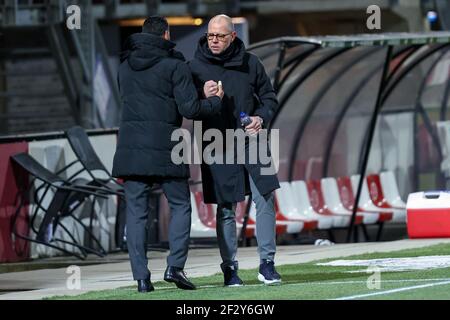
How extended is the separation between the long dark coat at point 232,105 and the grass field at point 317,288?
0.77m

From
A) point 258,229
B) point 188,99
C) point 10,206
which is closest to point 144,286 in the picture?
point 258,229

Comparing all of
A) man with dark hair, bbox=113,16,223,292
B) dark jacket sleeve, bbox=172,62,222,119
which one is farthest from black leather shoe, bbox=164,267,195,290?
dark jacket sleeve, bbox=172,62,222,119

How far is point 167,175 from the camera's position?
12.9m

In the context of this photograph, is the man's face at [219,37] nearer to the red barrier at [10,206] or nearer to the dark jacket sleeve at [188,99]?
the dark jacket sleeve at [188,99]

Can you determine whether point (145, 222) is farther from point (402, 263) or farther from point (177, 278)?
point (402, 263)

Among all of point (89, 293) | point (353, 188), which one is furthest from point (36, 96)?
point (89, 293)

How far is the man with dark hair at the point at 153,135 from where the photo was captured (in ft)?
42.5

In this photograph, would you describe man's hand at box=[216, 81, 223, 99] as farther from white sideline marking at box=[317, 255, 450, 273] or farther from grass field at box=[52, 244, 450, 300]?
white sideline marking at box=[317, 255, 450, 273]

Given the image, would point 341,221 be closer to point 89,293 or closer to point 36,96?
point 36,96

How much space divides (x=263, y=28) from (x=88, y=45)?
1195 centimetres

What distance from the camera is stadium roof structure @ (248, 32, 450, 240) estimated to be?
80.3ft

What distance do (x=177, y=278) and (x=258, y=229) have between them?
78cm

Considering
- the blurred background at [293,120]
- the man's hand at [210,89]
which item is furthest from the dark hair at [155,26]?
the blurred background at [293,120]

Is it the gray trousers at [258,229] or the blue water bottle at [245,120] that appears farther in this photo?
the gray trousers at [258,229]
